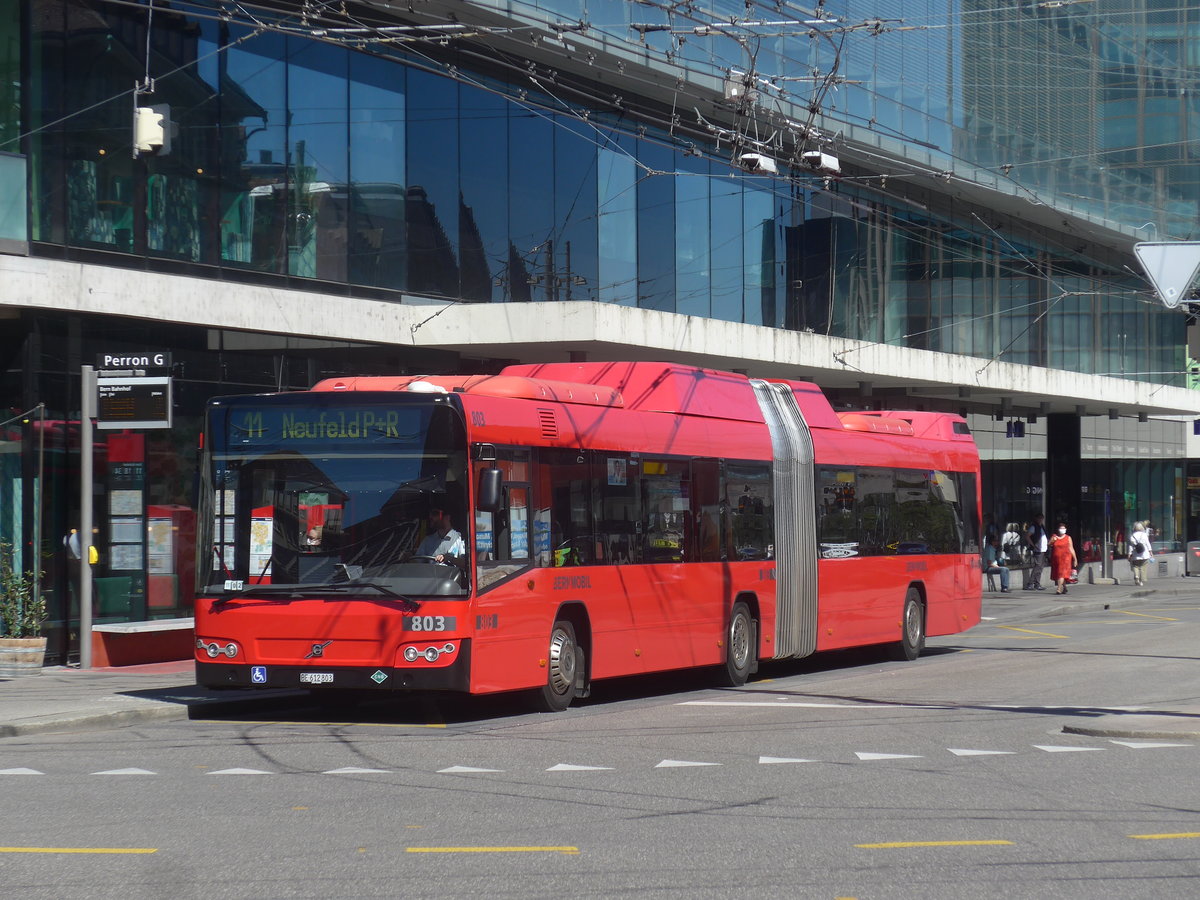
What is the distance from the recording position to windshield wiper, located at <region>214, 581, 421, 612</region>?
13570mm

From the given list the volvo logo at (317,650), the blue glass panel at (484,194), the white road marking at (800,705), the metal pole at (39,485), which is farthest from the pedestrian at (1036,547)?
the volvo logo at (317,650)

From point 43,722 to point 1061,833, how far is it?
28.5ft

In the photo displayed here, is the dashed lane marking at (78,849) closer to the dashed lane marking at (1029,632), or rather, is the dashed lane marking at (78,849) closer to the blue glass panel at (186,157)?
the blue glass panel at (186,157)

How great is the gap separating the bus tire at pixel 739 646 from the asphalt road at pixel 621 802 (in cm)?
135

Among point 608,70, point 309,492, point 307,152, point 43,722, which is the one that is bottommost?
point 43,722

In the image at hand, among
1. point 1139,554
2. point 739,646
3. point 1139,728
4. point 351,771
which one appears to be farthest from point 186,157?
point 1139,554

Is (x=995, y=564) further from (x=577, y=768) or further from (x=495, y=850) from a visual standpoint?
(x=495, y=850)

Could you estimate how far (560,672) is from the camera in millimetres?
15156

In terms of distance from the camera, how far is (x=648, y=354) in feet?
89.7

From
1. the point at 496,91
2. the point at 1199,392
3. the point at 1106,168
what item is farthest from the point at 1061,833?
the point at 1199,392

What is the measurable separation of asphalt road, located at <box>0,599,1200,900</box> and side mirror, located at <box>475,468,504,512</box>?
6.14ft

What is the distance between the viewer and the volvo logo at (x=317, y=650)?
44.9 feet

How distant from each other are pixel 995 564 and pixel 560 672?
1197 inches

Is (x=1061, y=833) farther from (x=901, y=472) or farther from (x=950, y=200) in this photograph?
(x=950, y=200)
